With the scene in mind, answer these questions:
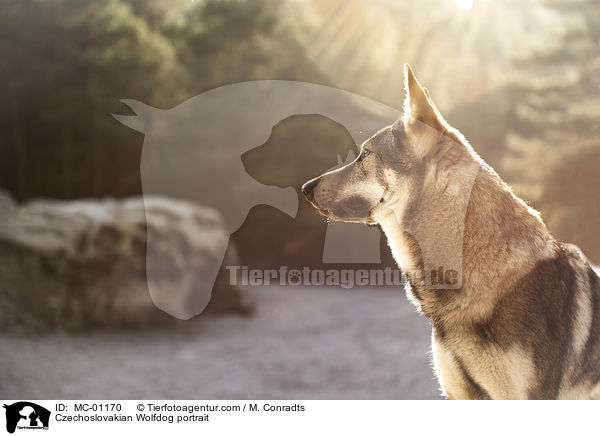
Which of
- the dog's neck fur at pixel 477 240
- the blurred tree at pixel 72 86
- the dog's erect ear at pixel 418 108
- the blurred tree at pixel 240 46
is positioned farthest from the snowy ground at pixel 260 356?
the dog's erect ear at pixel 418 108

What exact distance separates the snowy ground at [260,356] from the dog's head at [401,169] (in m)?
2.12

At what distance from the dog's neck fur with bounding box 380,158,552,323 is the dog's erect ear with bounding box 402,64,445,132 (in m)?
0.22

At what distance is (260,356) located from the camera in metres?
4.09

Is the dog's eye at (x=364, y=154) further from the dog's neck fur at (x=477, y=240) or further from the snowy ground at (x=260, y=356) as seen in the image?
the snowy ground at (x=260, y=356)

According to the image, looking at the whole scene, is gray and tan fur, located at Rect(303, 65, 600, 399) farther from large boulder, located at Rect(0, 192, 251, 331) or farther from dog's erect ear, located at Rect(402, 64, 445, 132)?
large boulder, located at Rect(0, 192, 251, 331)

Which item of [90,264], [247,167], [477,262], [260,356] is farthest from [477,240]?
[247,167]

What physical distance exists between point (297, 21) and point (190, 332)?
2694 millimetres

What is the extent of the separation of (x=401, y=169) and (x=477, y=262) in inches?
15.5

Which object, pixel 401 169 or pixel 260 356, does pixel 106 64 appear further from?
pixel 401 169

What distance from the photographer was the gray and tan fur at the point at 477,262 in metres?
1.51

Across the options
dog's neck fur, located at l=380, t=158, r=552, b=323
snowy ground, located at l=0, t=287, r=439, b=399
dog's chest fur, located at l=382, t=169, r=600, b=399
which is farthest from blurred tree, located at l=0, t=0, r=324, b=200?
dog's chest fur, located at l=382, t=169, r=600, b=399
